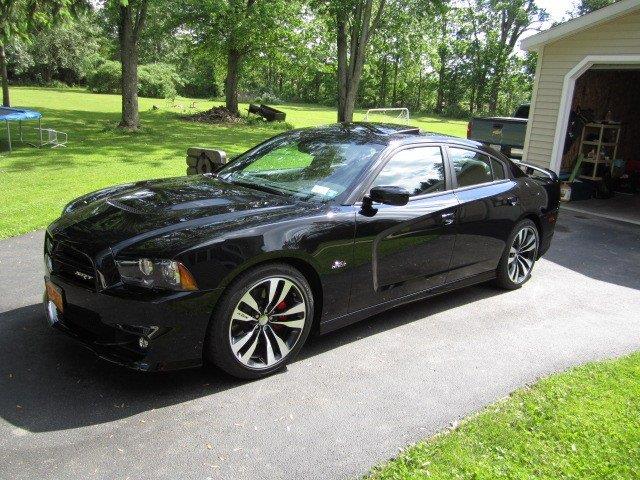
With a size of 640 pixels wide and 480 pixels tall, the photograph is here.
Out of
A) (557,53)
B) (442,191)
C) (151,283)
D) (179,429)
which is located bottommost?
(179,429)

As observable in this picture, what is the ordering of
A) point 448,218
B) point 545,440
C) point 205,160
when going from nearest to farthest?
1. point 545,440
2. point 448,218
3. point 205,160

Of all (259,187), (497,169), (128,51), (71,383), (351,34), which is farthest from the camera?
(351,34)

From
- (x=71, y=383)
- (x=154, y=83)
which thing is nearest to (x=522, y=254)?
(x=71, y=383)

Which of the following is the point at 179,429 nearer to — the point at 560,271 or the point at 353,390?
the point at 353,390

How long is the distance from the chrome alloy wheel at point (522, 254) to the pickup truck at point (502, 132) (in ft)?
23.5

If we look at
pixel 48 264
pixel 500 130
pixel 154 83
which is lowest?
pixel 48 264

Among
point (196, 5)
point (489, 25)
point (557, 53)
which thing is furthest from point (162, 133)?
point (489, 25)

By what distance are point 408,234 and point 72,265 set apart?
7.77 ft

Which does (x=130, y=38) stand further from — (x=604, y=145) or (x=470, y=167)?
(x=470, y=167)

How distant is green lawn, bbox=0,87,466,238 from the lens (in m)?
8.00

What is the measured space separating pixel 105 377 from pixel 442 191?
2.94 m

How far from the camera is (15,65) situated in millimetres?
44344

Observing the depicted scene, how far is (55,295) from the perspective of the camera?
3412 mm

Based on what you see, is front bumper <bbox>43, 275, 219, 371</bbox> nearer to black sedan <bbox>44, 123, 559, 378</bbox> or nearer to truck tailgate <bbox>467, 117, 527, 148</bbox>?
black sedan <bbox>44, 123, 559, 378</bbox>
